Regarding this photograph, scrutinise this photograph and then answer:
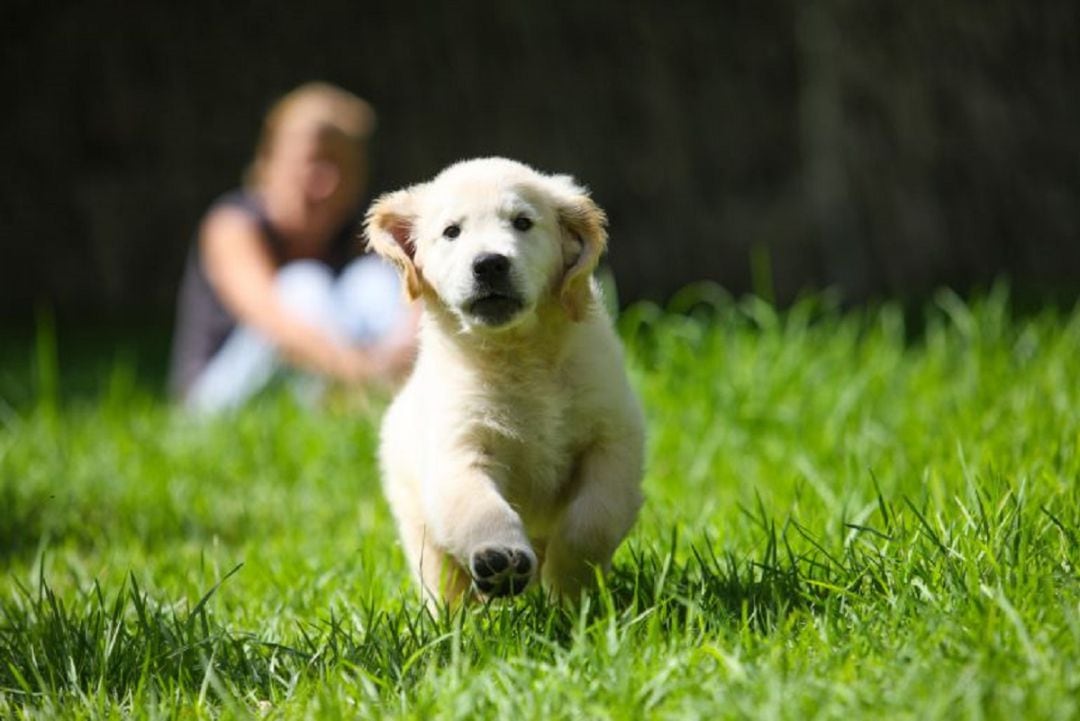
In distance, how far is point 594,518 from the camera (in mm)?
2537

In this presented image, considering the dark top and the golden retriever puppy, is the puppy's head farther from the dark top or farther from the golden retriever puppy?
the dark top

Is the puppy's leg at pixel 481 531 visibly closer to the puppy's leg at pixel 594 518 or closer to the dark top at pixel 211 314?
the puppy's leg at pixel 594 518

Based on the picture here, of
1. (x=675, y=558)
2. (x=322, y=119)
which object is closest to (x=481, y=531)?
(x=675, y=558)

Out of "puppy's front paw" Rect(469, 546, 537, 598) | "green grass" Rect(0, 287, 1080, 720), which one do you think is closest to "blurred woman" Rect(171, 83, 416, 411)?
"green grass" Rect(0, 287, 1080, 720)

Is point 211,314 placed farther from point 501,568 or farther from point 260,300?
point 501,568

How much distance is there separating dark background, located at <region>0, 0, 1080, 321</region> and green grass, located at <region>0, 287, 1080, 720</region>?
165cm

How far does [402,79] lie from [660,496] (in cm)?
623

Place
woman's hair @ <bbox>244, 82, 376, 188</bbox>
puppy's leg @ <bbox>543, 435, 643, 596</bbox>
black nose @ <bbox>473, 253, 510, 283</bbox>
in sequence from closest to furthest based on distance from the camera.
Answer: puppy's leg @ <bbox>543, 435, 643, 596</bbox> → black nose @ <bbox>473, 253, 510, 283</bbox> → woman's hair @ <bbox>244, 82, 376, 188</bbox>

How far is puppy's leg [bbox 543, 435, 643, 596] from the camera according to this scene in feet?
8.31

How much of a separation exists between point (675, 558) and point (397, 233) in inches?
34.8

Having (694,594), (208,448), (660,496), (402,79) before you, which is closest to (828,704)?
(694,594)

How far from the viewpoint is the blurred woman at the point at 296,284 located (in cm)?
564

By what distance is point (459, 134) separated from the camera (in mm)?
9242

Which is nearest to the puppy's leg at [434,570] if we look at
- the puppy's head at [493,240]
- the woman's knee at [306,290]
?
the puppy's head at [493,240]
